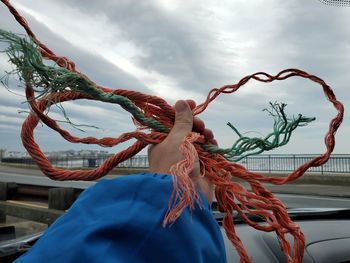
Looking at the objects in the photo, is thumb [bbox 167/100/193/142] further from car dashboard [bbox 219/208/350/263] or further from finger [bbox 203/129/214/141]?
car dashboard [bbox 219/208/350/263]

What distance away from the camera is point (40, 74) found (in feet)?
3.75

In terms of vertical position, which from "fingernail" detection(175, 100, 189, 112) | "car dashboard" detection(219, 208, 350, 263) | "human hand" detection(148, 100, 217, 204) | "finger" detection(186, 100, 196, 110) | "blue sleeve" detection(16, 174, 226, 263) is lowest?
"car dashboard" detection(219, 208, 350, 263)

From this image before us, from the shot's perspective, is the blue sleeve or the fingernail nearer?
the blue sleeve

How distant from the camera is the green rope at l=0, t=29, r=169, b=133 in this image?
44.4 inches

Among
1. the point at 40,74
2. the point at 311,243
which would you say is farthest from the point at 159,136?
the point at 311,243

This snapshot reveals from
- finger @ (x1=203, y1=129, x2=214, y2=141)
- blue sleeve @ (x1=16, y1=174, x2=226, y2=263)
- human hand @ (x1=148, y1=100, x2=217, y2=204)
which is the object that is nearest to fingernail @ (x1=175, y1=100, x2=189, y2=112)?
human hand @ (x1=148, y1=100, x2=217, y2=204)

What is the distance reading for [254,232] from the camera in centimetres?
205

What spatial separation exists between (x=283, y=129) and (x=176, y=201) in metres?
0.57

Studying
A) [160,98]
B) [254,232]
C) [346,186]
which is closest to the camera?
[160,98]

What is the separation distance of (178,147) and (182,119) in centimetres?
13

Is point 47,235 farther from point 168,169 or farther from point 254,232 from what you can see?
point 254,232

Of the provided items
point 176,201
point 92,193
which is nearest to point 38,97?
point 92,193

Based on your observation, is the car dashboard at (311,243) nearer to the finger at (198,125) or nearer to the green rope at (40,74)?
the finger at (198,125)

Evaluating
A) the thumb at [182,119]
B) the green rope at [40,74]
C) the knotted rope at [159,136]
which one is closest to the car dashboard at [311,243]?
the knotted rope at [159,136]
